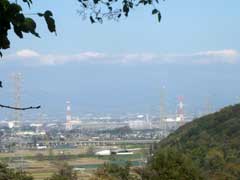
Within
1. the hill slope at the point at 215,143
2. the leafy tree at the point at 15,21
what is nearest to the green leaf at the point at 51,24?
the leafy tree at the point at 15,21

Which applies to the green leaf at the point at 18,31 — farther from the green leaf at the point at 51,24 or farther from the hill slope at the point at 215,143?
the hill slope at the point at 215,143

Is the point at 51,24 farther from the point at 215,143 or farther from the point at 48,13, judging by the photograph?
the point at 215,143

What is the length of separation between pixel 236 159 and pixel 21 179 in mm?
13055

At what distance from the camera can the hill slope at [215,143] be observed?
2746 cm

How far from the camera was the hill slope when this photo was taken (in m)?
27.5

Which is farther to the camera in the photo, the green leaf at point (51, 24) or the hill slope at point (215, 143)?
the hill slope at point (215, 143)

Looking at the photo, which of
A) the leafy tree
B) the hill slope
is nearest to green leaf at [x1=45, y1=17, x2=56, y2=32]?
the leafy tree

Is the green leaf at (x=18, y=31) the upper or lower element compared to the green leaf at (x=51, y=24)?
lower

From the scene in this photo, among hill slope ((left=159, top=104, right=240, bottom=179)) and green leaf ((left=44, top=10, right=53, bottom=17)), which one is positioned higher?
hill slope ((left=159, top=104, right=240, bottom=179))

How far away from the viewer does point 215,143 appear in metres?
35.7

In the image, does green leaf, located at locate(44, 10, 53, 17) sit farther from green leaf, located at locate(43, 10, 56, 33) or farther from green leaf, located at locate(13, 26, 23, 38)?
green leaf, located at locate(13, 26, 23, 38)

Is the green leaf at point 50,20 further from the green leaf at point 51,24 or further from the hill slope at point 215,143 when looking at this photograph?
the hill slope at point 215,143

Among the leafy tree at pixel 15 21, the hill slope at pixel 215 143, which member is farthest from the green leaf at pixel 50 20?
the hill slope at pixel 215 143

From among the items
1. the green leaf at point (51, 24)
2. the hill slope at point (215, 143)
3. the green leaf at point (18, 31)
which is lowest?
the green leaf at point (18, 31)
